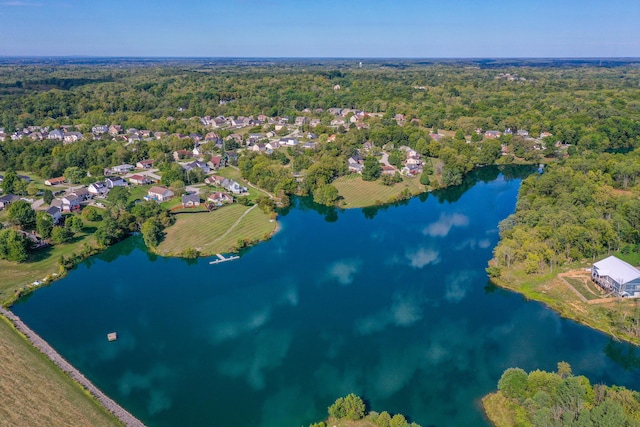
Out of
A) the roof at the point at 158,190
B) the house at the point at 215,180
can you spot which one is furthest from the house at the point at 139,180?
the house at the point at 215,180

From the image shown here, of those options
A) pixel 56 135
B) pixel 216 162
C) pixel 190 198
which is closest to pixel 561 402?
pixel 190 198

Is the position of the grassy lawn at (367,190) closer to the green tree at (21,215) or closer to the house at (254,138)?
the house at (254,138)

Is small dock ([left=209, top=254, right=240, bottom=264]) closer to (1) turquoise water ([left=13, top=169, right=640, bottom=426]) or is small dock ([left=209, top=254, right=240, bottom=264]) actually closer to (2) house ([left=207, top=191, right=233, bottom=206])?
(1) turquoise water ([left=13, top=169, right=640, bottom=426])

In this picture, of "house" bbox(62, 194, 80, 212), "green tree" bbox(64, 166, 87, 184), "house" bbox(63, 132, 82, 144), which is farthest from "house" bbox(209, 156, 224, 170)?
"house" bbox(63, 132, 82, 144)

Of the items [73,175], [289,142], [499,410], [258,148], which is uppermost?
[289,142]

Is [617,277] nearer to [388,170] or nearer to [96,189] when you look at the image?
[388,170]

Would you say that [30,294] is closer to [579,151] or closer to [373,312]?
[373,312]

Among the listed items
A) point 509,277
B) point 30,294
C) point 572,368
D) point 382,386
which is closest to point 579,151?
point 509,277
